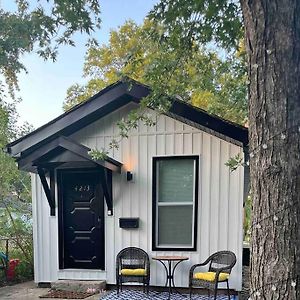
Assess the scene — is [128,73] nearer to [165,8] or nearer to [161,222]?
[165,8]

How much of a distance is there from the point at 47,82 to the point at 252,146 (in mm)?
9523

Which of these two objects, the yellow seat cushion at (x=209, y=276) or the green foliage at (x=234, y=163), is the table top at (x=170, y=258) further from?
the green foliage at (x=234, y=163)

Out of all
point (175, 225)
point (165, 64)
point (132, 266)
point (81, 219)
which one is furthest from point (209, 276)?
point (165, 64)

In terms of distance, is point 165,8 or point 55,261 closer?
point 165,8

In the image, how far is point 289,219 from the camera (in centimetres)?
183

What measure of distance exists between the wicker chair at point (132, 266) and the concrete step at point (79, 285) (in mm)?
381

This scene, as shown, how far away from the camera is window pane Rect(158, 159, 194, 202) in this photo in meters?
5.72

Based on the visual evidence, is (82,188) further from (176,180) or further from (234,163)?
(234,163)

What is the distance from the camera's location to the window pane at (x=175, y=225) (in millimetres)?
5699

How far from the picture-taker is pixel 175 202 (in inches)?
227

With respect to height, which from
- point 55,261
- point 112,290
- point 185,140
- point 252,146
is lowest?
point 112,290

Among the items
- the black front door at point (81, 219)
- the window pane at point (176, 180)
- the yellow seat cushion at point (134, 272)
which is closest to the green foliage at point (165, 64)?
the window pane at point (176, 180)

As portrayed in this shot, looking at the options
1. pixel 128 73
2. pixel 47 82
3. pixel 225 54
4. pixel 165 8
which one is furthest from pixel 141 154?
pixel 47 82

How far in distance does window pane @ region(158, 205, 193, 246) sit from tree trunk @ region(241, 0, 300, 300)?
12.4 ft
